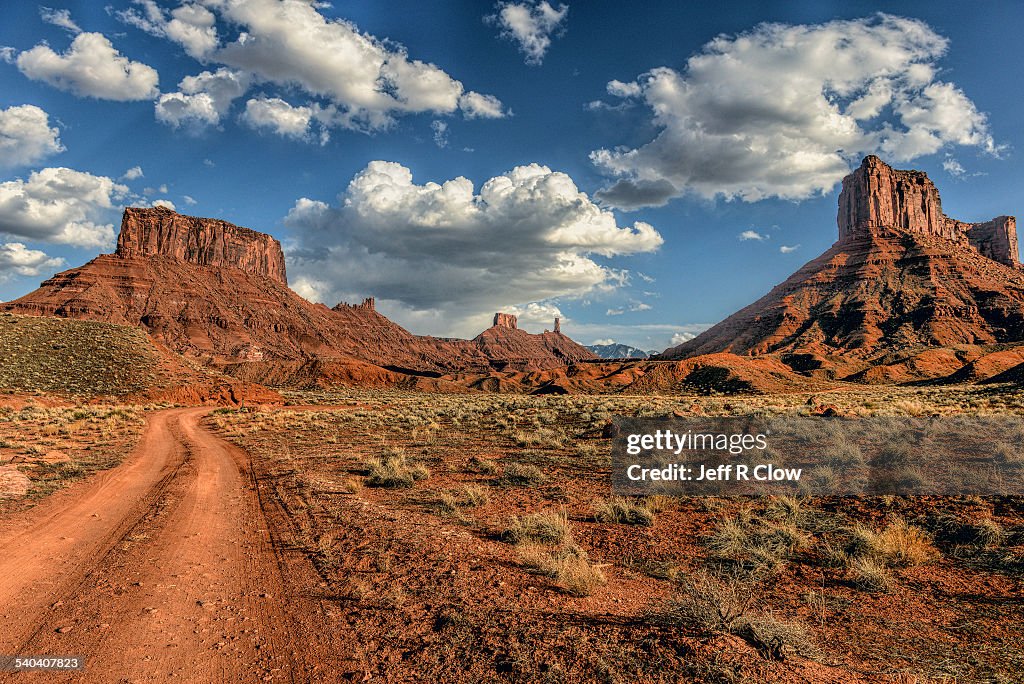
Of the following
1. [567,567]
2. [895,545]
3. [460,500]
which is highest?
[895,545]

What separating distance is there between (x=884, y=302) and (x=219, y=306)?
500 ft

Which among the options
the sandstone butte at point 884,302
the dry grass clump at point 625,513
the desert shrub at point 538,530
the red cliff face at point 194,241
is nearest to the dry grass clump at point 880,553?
the dry grass clump at point 625,513

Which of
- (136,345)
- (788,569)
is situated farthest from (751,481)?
(136,345)

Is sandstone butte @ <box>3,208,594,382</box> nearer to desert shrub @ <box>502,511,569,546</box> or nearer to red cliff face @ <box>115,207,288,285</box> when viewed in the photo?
red cliff face @ <box>115,207,288,285</box>

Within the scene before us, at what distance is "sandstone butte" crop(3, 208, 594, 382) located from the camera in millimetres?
103250

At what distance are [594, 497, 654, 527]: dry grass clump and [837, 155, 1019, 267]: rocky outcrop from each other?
149 m

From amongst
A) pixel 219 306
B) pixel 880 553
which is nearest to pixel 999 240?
pixel 880 553

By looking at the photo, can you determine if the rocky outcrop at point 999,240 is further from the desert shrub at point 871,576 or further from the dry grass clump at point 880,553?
the desert shrub at point 871,576

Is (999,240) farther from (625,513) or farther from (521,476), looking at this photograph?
(625,513)

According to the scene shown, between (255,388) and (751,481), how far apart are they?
51.2 m

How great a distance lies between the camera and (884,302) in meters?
98.0

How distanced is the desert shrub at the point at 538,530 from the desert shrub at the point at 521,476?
3.24 m

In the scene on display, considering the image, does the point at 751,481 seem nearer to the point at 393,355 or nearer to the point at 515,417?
the point at 515,417

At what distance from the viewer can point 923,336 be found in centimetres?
8538
